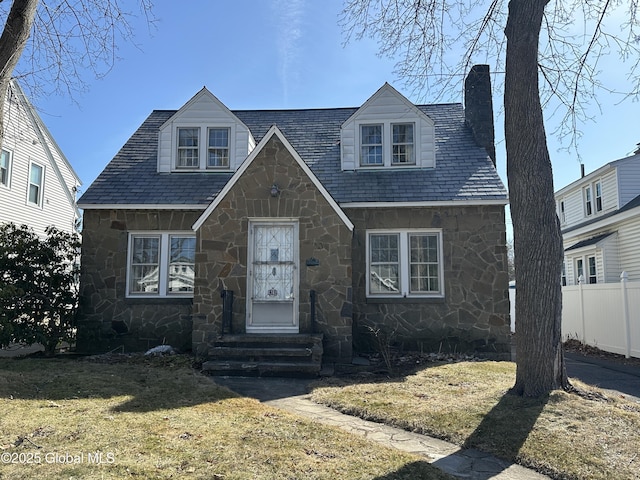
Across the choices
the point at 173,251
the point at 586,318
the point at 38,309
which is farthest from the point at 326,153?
the point at 586,318

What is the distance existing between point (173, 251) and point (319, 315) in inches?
172

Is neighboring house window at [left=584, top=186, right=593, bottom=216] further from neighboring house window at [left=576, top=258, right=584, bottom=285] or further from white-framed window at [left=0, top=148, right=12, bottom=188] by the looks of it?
white-framed window at [left=0, top=148, right=12, bottom=188]

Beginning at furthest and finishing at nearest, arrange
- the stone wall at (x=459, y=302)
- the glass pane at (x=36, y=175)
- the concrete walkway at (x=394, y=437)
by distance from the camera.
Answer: the glass pane at (x=36, y=175), the stone wall at (x=459, y=302), the concrete walkway at (x=394, y=437)

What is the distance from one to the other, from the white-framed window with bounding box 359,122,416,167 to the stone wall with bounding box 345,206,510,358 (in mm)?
2063

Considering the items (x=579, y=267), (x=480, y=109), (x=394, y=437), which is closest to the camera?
(x=394, y=437)

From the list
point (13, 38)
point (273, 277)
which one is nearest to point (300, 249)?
point (273, 277)

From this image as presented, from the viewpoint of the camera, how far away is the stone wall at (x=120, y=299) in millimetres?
10992

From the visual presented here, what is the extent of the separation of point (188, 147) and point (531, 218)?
9246mm

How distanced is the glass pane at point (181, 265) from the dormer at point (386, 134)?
15.1ft

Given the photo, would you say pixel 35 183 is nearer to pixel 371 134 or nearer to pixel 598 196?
pixel 371 134

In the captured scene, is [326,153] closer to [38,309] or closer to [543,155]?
[543,155]

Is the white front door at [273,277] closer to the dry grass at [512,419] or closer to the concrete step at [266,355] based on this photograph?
the concrete step at [266,355]

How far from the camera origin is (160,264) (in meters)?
11.4

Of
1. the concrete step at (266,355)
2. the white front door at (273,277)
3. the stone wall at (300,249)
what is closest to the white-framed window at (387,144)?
the stone wall at (300,249)
